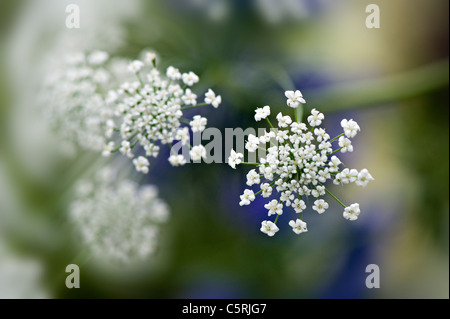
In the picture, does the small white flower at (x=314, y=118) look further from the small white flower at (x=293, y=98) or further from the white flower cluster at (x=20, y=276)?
the white flower cluster at (x=20, y=276)

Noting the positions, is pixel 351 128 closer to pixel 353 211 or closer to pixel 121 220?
pixel 353 211

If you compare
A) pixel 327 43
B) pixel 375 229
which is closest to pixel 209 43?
pixel 327 43

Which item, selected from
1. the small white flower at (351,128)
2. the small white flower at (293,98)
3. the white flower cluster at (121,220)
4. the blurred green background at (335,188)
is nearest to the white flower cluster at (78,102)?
the white flower cluster at (121,220)

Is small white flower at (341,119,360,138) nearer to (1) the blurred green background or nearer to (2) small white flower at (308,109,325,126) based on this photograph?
(2) small white flower at (308,109,325,126)

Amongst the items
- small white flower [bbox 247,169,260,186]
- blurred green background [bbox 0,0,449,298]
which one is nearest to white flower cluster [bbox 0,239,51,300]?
blurred green background [bbox 0,0,449,298]
